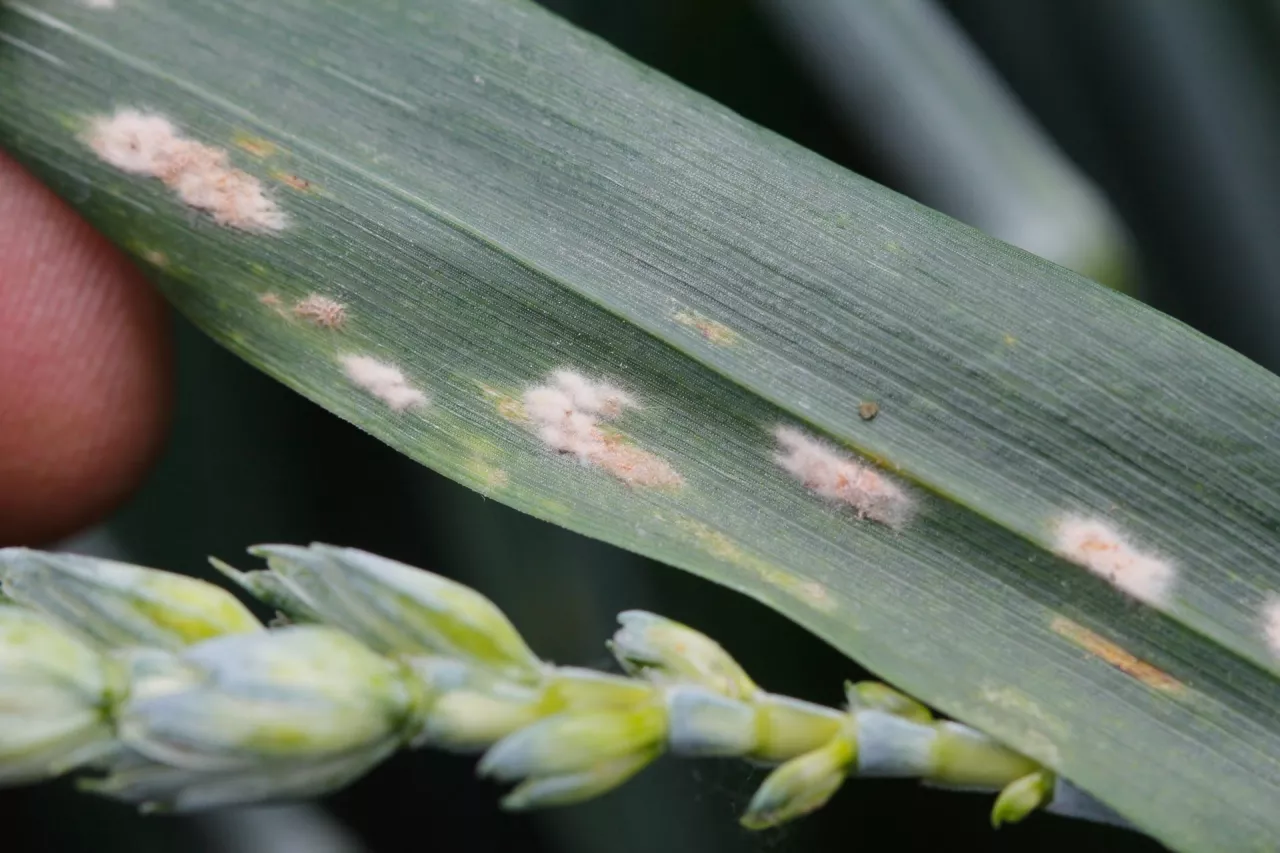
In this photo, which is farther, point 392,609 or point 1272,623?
point 1272,623

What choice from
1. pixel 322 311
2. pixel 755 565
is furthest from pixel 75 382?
pixel 755 565

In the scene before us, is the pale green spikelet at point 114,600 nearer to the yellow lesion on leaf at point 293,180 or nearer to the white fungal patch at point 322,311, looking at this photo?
the white fungal patch at point 322,311

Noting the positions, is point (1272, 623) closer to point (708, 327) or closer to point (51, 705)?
point (708, 327)

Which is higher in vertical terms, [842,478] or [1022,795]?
[842,478]

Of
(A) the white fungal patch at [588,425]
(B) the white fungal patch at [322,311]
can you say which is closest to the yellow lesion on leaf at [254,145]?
(B) the white fungal patch at [322,311]

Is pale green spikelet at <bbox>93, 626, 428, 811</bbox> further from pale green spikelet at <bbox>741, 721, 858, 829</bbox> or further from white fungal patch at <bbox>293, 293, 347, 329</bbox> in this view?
white fungal patch at <bbox>293, 293, 347, 329</bbox>

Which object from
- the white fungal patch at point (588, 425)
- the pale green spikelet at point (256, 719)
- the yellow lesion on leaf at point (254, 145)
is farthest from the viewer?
the yellow lesion on leaf at point (254, 145)

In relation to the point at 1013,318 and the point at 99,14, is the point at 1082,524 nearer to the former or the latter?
the point at 1013,318

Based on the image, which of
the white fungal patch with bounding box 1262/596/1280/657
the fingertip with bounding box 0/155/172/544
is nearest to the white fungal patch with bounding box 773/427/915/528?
the white fungal patch with bounding box 1262/596/1280/657
